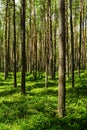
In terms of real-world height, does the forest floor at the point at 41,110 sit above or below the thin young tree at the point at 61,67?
below

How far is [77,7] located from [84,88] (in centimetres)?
2157

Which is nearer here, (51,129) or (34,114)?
(51,129)

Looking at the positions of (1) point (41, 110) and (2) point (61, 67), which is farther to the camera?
(1) point (41, 110)

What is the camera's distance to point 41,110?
14.2m

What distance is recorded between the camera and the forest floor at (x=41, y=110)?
1212cm

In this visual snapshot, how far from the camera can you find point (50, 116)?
1302 cm

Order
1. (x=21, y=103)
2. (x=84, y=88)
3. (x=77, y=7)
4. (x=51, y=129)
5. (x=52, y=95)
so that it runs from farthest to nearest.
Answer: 1. (x=77, y=7)
2. (x=84, y=88)
3. (x=52, y=95)
4. (x=21, y=103)
5. (x=51, y=129)

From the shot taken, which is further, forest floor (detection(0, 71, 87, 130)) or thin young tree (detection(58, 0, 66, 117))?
thin young tree (detection(58, 0, 66, 117))

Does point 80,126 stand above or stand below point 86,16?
below

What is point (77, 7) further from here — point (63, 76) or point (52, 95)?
point (63, 76)

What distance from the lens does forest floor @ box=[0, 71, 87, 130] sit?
12.1 meters

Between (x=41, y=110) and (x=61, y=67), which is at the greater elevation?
(x=61, y=67)

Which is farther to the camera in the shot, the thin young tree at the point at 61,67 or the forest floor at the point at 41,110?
the thin young tree at the point at 61,67

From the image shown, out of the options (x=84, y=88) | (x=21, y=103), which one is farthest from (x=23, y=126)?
(x=84, y=88)
